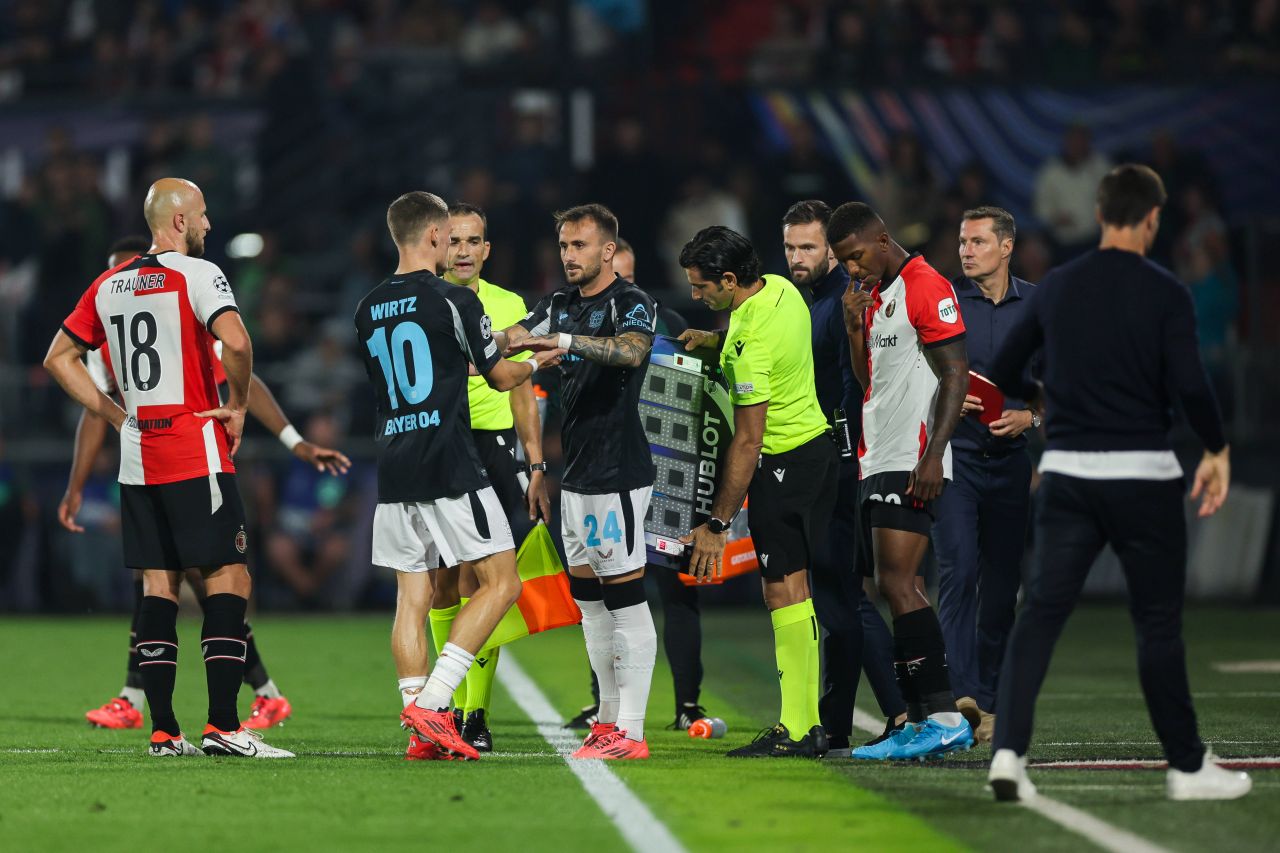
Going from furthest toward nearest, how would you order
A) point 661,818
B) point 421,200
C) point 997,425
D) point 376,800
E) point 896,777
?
point 997,425 < point 421,200 < point 896,777 < point 376,800 < point 661,818

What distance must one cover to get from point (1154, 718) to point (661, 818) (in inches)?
66.0

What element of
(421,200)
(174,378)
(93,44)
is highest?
(93,44)

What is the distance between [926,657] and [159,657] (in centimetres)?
317

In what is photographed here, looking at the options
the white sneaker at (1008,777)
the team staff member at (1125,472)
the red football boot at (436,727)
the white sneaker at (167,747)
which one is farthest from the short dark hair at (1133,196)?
the white sneaker at (167,747)

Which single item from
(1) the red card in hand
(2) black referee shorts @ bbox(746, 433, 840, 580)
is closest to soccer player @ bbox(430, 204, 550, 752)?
(2) black referee shorts @ bbox(746, 433, 840, 580)

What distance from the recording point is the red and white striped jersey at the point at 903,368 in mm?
7328

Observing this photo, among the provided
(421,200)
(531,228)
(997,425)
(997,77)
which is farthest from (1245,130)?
(421,200)

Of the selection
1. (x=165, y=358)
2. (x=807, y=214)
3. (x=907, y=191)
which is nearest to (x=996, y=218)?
(x=807, y=214)

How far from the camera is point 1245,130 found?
1994 cm

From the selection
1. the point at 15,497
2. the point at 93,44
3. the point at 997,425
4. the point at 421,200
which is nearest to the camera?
the point at 421,200

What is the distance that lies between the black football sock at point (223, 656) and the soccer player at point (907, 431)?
2.59 m

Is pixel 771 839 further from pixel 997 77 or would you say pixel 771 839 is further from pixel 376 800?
pixel 997 77

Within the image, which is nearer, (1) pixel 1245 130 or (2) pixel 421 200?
(2) pixel 421 200

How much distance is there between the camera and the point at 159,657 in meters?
7.77
